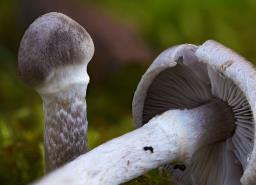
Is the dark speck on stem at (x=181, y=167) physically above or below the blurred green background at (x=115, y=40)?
above

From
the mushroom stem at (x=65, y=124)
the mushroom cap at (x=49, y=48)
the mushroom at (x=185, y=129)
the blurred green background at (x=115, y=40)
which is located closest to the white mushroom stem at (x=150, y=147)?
the mushroom at (x=185, y=129)

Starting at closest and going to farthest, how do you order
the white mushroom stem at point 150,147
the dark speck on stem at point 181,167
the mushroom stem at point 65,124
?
1. the white mushroom stem at point 150,147
2. the mushroom stem at point 65,124
3. the dark speck on stem at point 181,167

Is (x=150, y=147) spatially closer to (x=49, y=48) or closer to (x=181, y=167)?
(x=181, y=167)

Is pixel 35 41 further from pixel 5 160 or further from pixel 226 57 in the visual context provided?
pixel 5 160

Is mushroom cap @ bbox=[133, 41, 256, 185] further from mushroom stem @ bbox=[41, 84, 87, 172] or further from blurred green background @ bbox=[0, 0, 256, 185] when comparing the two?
blurred green background @ bbox=[0, 0, 256, 185]

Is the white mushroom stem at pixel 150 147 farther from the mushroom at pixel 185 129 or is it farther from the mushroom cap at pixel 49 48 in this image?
the mushroom cap at pixel 49 48

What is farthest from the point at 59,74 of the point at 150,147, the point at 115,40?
the point at 115,40

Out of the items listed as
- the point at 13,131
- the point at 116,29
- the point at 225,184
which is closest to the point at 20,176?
the point at 13,131
